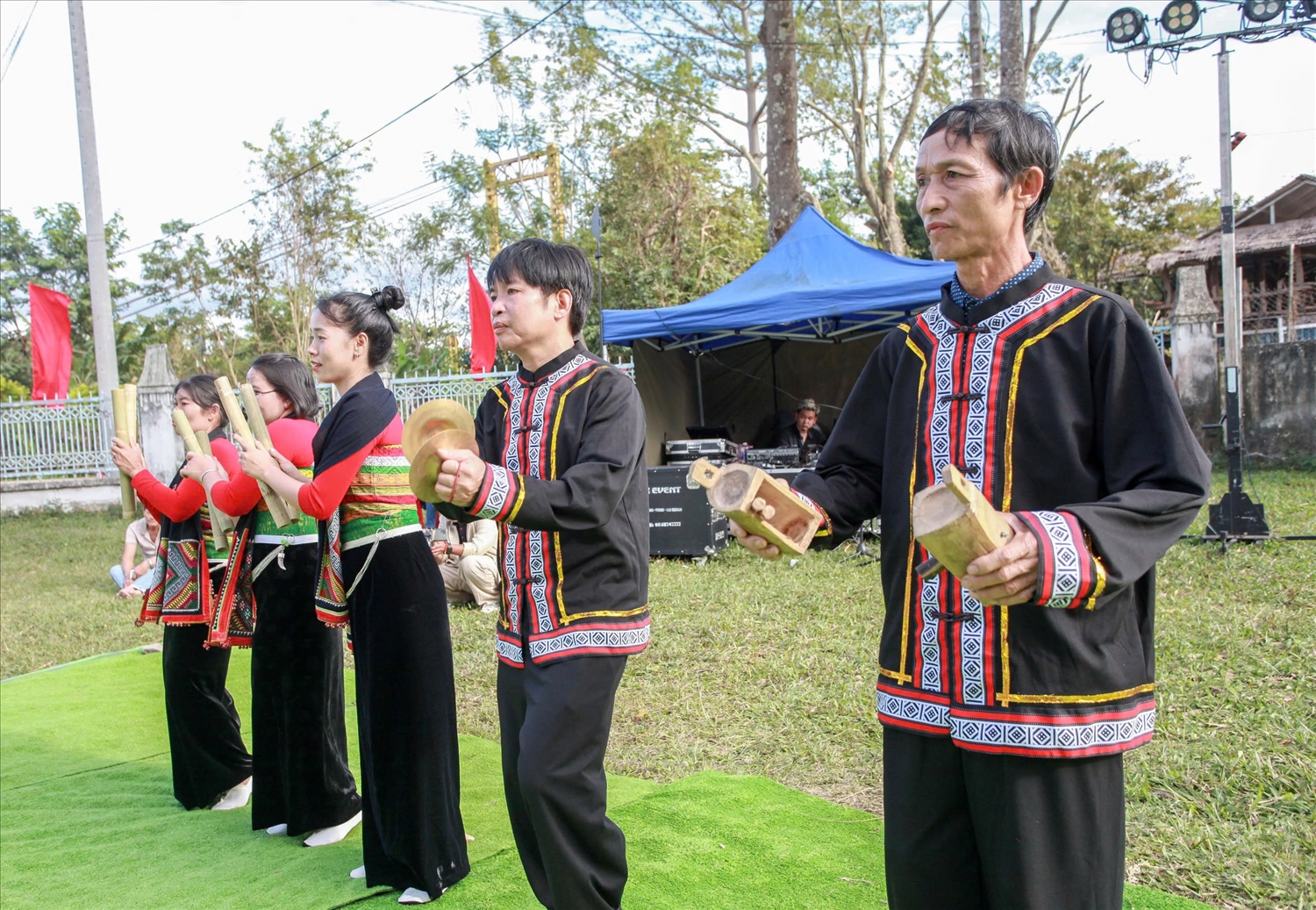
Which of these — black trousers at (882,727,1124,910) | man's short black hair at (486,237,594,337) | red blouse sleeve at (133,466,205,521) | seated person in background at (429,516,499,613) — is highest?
man's short black hair at (486,237,594,337)

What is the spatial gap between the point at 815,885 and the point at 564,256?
1979mm

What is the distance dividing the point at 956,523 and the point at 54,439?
605 inches

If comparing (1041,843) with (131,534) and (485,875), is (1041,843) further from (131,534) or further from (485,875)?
(131,534)

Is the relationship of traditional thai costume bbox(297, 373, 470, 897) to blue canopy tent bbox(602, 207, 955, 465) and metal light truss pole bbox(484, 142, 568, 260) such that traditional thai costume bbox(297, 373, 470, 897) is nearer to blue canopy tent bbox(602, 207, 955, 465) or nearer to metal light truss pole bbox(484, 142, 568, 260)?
blue canopy tent bbox(602, 207, 955, 465)

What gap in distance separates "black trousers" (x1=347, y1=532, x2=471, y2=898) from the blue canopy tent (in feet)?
18.5

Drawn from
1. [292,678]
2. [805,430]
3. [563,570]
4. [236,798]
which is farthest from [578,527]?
[805,430]

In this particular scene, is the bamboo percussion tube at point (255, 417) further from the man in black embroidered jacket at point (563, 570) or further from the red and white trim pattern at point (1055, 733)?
the red and white trim pattern at point (1055, 733)

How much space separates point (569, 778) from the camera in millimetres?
2422

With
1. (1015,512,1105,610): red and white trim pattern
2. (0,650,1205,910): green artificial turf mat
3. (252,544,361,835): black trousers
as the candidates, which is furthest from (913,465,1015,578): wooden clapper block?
(252,544,361,835): black trousers

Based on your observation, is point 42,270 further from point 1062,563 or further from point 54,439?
point 1062,563

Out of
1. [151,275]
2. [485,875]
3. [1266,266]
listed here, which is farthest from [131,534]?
[1266,266]

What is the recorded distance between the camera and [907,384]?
6.07 feet

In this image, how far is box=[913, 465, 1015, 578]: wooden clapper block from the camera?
1314 mm

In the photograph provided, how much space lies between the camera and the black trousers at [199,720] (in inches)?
158
